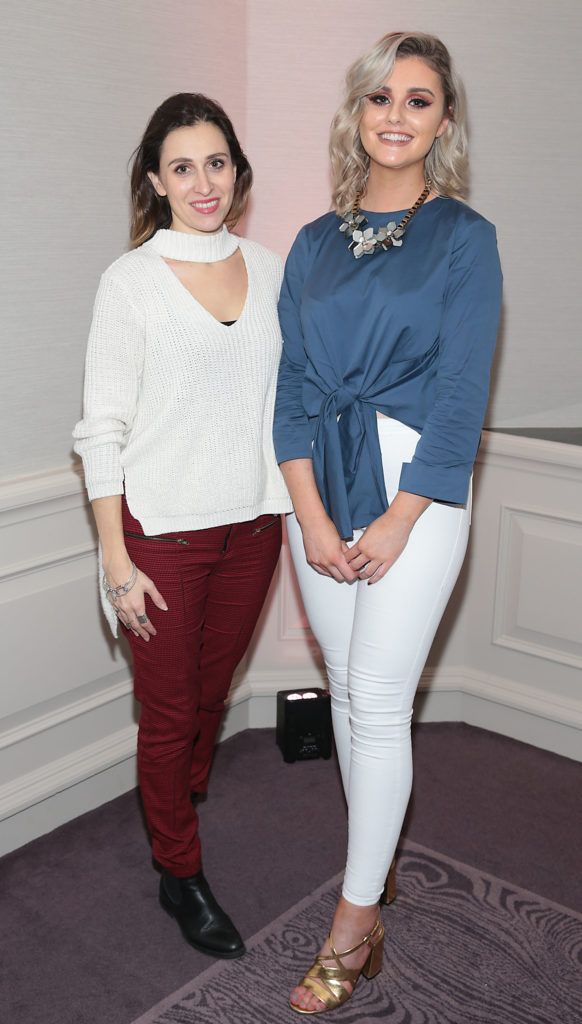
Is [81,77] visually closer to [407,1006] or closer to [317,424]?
[317,424]

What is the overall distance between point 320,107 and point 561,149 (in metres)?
0.64

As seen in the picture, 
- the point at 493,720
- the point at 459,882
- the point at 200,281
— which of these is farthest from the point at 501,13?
the point at 459,882

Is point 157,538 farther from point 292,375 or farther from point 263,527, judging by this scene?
point 292,375

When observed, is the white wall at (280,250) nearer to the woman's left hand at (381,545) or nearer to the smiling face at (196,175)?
the smiling face at (196,175)

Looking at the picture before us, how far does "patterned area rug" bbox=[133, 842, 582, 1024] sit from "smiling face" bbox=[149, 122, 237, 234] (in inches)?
55.8

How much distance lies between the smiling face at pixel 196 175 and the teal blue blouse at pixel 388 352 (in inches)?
7.2

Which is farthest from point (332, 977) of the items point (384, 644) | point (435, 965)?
point (384, 644)

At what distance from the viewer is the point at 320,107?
260cm

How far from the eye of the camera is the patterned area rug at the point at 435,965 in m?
1.93

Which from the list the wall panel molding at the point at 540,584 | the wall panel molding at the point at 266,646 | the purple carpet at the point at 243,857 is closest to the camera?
the purple carpet at the point at 243,857

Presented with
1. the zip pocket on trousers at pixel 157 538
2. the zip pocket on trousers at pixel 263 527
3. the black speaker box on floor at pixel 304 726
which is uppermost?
the zip pocket on trousers at pixel 157 538

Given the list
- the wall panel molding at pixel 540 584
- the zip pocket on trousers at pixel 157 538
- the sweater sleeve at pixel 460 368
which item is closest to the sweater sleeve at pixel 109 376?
the zip pocket on trousers at pixel 157 538

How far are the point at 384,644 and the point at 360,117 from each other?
94 cm

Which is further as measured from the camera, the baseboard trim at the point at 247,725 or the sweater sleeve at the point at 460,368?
the baseboard trim at the point at 247,725
